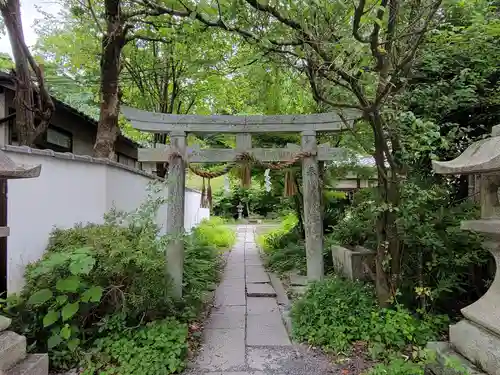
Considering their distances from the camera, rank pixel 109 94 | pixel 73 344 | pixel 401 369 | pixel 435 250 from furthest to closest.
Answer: pixel 109 94
pixel 435 250
pixel 73 344
pixel 401 369

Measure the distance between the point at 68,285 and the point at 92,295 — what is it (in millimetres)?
273

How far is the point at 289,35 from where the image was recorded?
13.0 feet

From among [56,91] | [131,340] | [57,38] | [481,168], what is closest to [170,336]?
[131,340]

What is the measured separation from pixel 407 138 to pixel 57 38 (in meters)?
9.40

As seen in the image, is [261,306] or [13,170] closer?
[13,170]

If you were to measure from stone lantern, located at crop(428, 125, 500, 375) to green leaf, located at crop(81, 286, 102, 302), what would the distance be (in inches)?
134

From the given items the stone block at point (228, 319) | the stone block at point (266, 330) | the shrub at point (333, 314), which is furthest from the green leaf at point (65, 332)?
the shrub at point (333, 314)

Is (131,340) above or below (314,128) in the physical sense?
below

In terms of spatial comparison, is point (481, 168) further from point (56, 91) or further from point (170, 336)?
point (56, 91)

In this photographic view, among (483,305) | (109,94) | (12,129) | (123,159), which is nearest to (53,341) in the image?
(483,305)

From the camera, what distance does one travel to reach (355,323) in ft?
14.6

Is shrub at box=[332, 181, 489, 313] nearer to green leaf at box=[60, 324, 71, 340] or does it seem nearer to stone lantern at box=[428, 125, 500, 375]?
stone lantern at box=[428, 125, 500, 375]

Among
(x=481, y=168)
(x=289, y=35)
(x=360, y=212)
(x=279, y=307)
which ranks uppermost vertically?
(x=289, y=35)

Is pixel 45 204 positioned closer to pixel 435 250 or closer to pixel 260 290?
pixel 260 290
